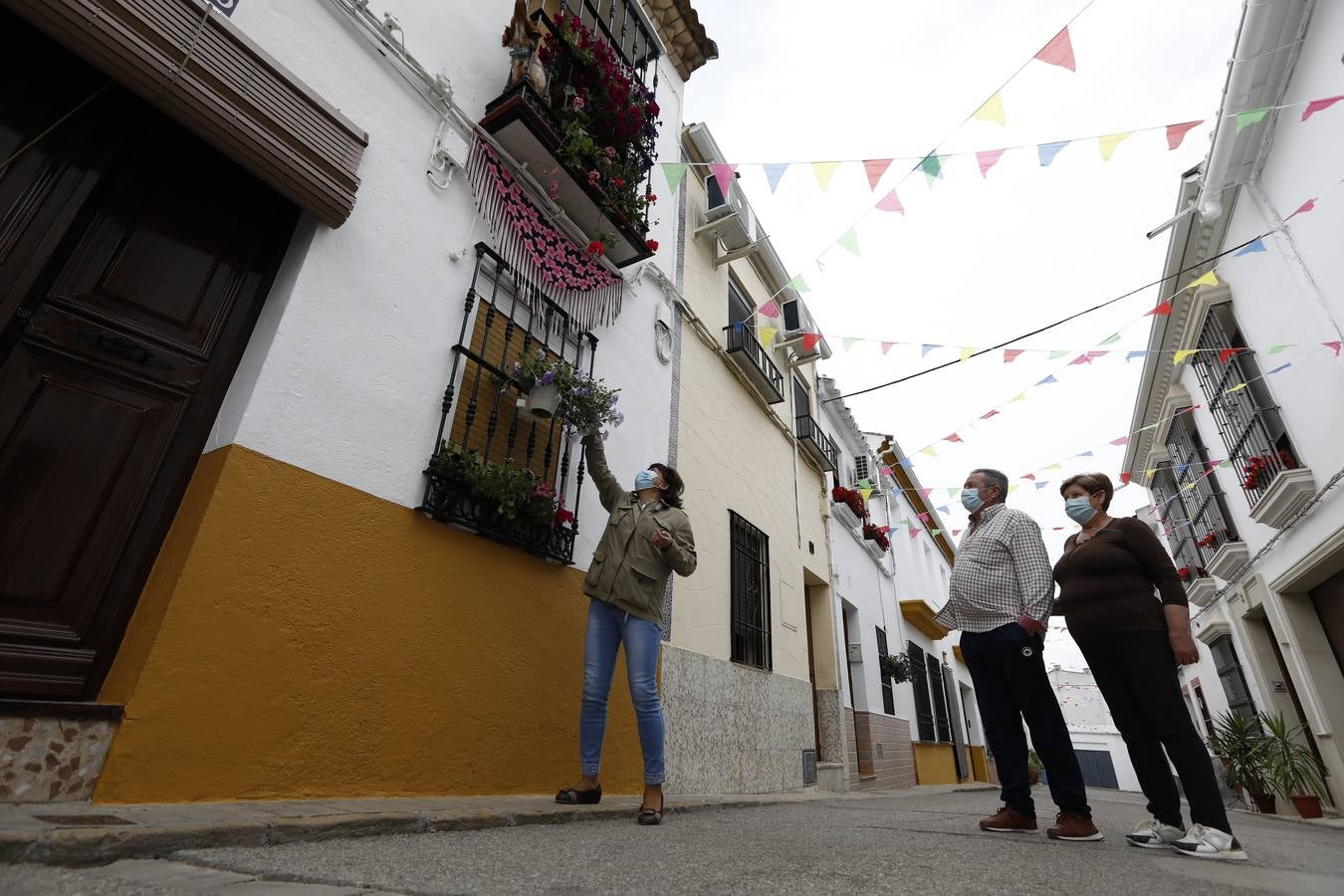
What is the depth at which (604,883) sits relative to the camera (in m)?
1.24

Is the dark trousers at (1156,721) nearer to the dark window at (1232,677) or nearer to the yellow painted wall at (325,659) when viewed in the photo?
the yellow painted wall at (325,659)

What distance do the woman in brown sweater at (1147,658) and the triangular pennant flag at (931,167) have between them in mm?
2785

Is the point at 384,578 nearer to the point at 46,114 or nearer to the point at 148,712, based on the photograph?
the point at 148,712

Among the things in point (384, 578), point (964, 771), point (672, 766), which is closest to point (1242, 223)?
point (672, 766)

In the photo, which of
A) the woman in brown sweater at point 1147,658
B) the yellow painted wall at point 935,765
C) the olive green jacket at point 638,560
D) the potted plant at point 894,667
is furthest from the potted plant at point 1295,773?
the olive green jacket at point 638,560

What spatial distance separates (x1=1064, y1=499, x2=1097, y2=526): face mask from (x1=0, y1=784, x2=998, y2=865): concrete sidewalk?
87.1 inches

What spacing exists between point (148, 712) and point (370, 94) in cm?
265

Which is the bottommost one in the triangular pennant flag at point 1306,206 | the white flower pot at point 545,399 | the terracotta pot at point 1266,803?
the terracotta pot at point 1266,803

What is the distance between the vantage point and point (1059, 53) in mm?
3439

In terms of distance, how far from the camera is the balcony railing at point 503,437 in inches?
112

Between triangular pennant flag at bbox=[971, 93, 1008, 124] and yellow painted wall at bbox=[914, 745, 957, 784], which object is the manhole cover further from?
yellow painted wall at bbox=[914, 745, 957, 784]

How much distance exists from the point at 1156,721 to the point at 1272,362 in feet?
20.6

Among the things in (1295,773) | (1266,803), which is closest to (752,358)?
(1295,773)

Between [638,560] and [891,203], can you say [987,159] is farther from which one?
[638,560]
